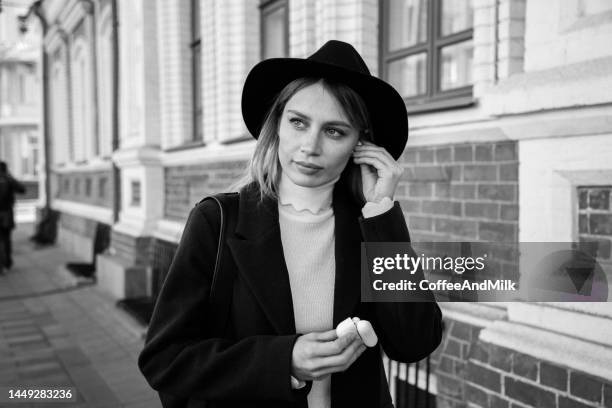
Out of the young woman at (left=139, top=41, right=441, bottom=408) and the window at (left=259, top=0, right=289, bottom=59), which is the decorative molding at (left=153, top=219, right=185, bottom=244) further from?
the young woman at (left=139, top=41, right=441, bottom=408)

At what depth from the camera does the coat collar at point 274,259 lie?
4.83ft

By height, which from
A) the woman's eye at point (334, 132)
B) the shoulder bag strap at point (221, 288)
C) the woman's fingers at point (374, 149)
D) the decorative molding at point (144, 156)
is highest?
the decorative molding at point (144, 156)

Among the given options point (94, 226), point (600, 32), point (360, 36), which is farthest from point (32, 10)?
point (600, 32)

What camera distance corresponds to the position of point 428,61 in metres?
3.79

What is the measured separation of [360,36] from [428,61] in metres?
0.60

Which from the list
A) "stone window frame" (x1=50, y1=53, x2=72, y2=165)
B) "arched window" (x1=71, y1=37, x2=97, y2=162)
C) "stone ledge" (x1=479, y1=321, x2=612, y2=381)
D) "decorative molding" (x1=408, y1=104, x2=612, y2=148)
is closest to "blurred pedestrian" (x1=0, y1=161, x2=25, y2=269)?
"arched window" (x1=71, y1=37, x2=97, y2=162)

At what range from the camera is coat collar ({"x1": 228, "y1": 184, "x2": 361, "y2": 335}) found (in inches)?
58.0

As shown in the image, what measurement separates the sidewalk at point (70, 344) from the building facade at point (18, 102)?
87.3 ft

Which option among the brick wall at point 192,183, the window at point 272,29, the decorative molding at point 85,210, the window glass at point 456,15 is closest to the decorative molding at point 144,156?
the brick wall at point 192,183

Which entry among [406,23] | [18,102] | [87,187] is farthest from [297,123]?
[18,102]

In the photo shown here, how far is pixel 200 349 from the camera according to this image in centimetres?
142

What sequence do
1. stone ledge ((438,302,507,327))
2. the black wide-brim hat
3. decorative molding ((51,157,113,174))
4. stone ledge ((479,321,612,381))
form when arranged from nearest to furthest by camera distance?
the black wide-brim hat < stone ledge ((479,321,612,381)) < stone ledge ((438,302,507,327)) < decorative molding ((51,157,113,174))

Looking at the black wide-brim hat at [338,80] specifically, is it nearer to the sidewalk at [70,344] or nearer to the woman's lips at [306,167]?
the woman's lips at [306,167]

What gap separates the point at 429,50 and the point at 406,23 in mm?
514
